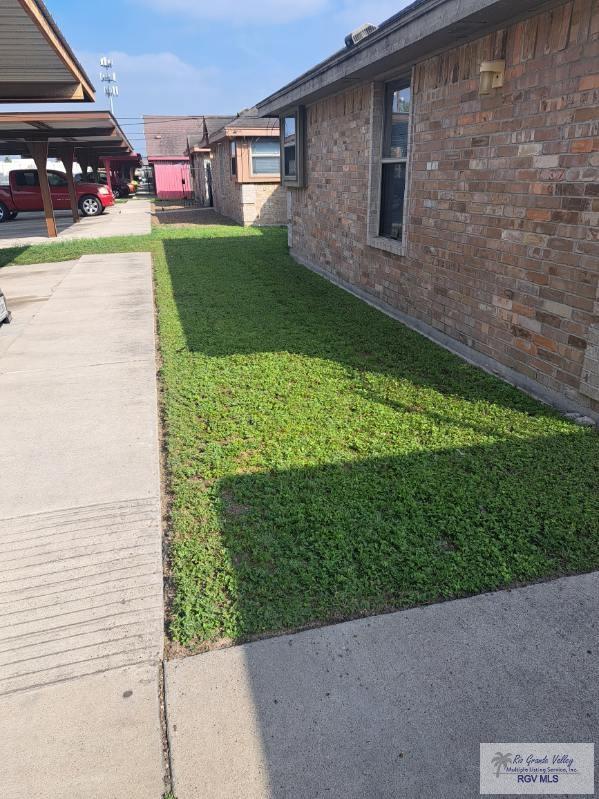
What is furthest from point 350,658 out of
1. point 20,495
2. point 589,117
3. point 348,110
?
point 348,110

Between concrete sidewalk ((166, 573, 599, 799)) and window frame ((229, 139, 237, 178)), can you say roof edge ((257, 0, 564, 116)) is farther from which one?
window frame ((229, 139, 237, 178))

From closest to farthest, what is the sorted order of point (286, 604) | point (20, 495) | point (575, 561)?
point (286, 604), point (575, 561), point (20, 495)

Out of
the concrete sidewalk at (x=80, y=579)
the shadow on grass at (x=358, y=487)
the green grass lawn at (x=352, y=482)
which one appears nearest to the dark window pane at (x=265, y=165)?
the green grass lawn at (x=352, y=482)

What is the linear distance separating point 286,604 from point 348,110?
7.59m

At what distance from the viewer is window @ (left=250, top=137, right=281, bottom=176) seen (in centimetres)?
1822

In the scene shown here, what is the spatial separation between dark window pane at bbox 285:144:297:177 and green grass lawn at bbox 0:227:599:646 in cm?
644

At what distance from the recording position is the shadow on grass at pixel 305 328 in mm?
5207

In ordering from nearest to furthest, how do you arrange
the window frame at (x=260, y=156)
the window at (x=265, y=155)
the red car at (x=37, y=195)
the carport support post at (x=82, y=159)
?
the window frame at (x=260, y=156) → the window at (x=265, y=155) → the red car at (x=37, y=195) → the carport support post at (x=82, y=159)

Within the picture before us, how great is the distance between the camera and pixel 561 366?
173 inches

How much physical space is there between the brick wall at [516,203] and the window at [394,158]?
0.51 metres

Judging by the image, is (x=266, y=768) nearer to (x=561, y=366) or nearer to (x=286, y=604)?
(x=286, y=604)

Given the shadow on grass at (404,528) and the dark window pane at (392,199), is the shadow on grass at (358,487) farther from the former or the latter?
the dark window pane at (392,199)

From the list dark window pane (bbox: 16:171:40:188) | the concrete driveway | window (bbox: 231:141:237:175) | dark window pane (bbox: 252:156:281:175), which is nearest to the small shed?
the concrete driveway

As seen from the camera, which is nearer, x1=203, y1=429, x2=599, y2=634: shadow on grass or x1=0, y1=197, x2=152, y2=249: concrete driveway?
x1=203, y1=429, x2=599, y2=634: shadow on grass
